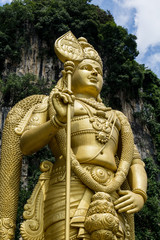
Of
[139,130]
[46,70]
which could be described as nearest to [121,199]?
[139,130]

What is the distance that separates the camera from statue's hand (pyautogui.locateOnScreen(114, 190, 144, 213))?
11.7 feet

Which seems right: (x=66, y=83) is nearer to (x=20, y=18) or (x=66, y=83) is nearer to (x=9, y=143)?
(x=9, y=143)

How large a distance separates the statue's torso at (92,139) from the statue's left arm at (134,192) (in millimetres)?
273

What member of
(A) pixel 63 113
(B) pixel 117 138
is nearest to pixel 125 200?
(B) pixel 117 138

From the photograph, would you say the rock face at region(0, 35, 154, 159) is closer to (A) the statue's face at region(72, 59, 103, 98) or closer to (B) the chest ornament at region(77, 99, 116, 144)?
(A) the statue's face at region(72, 59, 103, 98)

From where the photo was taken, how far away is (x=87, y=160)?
12.2 ft

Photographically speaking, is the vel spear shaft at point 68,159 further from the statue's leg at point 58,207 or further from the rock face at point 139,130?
the rock face at point 139,130

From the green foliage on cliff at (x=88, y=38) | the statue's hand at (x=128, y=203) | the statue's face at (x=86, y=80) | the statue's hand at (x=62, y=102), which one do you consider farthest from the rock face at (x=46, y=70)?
the statue's hand at (x=62, y=102)

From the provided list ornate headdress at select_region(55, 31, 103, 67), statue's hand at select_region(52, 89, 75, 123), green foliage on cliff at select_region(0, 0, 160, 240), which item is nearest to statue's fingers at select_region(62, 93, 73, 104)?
statue's hand at select_region(52, 89, 75, 123)

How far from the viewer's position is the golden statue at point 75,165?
3342 mm

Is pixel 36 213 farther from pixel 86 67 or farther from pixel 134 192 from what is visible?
pixel 86 67

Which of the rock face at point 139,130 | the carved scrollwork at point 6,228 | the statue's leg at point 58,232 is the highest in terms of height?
the rock face at point 139,130

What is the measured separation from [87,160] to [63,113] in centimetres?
65

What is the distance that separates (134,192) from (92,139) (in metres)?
0.72
